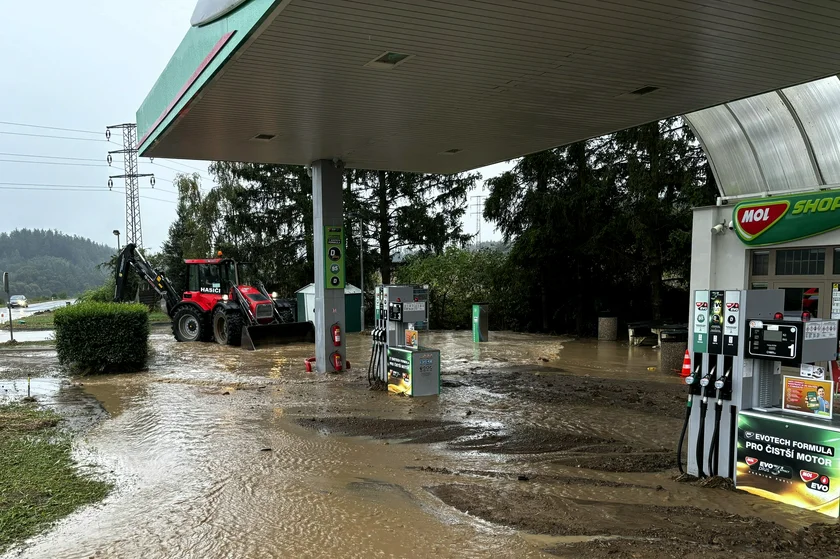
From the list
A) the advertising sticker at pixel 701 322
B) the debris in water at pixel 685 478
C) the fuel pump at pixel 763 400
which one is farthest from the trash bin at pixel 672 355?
the advertising sticker at pixel 701 322

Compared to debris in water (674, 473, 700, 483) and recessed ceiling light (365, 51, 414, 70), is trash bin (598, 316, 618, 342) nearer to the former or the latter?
debris in water (674, 473, 700, 483)

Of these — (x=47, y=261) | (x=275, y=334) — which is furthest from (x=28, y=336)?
(x=47, y=261)

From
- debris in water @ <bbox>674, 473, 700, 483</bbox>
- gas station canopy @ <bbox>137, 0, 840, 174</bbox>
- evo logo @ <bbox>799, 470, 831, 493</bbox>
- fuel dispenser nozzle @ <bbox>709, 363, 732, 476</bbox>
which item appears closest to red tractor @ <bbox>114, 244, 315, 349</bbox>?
gas station canopy @ <bbox>137, 0, 840, 174</bbox>

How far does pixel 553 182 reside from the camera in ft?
69.1

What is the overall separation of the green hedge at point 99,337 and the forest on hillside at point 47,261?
7947cm

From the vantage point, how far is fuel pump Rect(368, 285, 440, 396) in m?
10.1

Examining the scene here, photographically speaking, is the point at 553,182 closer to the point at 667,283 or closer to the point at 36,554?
the point at 667,283

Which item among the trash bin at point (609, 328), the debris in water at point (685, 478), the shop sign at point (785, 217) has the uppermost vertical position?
the shop sign at point (785, 217)

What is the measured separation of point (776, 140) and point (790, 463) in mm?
9646

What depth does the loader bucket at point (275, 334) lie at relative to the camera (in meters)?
16.8

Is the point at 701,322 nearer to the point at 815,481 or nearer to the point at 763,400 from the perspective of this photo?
the point at 763,400

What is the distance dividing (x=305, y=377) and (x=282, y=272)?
1630cm

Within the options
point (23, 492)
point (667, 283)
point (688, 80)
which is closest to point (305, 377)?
point (23, 492)

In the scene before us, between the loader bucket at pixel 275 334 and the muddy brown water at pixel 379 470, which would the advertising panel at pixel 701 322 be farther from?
the loader bucket at pixel 275 334
